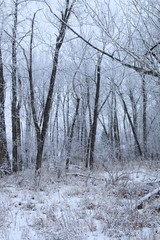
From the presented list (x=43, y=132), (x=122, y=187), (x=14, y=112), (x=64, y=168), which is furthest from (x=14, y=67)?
(x=122, y=187)

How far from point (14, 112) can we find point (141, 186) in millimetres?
9597

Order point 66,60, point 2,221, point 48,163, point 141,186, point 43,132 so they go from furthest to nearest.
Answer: point 66,60 → point 48,163 → point 43,132 → point 141,186 → point 2,221

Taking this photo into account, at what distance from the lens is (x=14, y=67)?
46.9 ft

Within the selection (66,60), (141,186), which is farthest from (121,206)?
(66,60)

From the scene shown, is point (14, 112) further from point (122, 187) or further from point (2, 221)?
point (2, 221)

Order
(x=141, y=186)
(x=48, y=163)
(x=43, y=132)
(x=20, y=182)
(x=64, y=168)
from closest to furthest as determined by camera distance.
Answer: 1. (x=141, y=186)
2. (x=20, y=182)
3. (x=43, y=132)
4. (x=64, y=168)
5. (x=48, y=163)

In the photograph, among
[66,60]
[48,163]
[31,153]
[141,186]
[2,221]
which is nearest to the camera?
[2,221]

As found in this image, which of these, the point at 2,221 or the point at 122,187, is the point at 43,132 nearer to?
the point at 122,187

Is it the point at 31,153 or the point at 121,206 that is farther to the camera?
the point at 31,153

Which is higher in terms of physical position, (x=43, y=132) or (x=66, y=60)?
(x=66, y=60)

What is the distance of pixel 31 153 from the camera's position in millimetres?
23891

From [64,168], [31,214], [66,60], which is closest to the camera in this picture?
[31,214]

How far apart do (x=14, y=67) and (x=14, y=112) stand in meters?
2.32

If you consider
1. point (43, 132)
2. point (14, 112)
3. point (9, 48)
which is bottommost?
point (43, 132)
